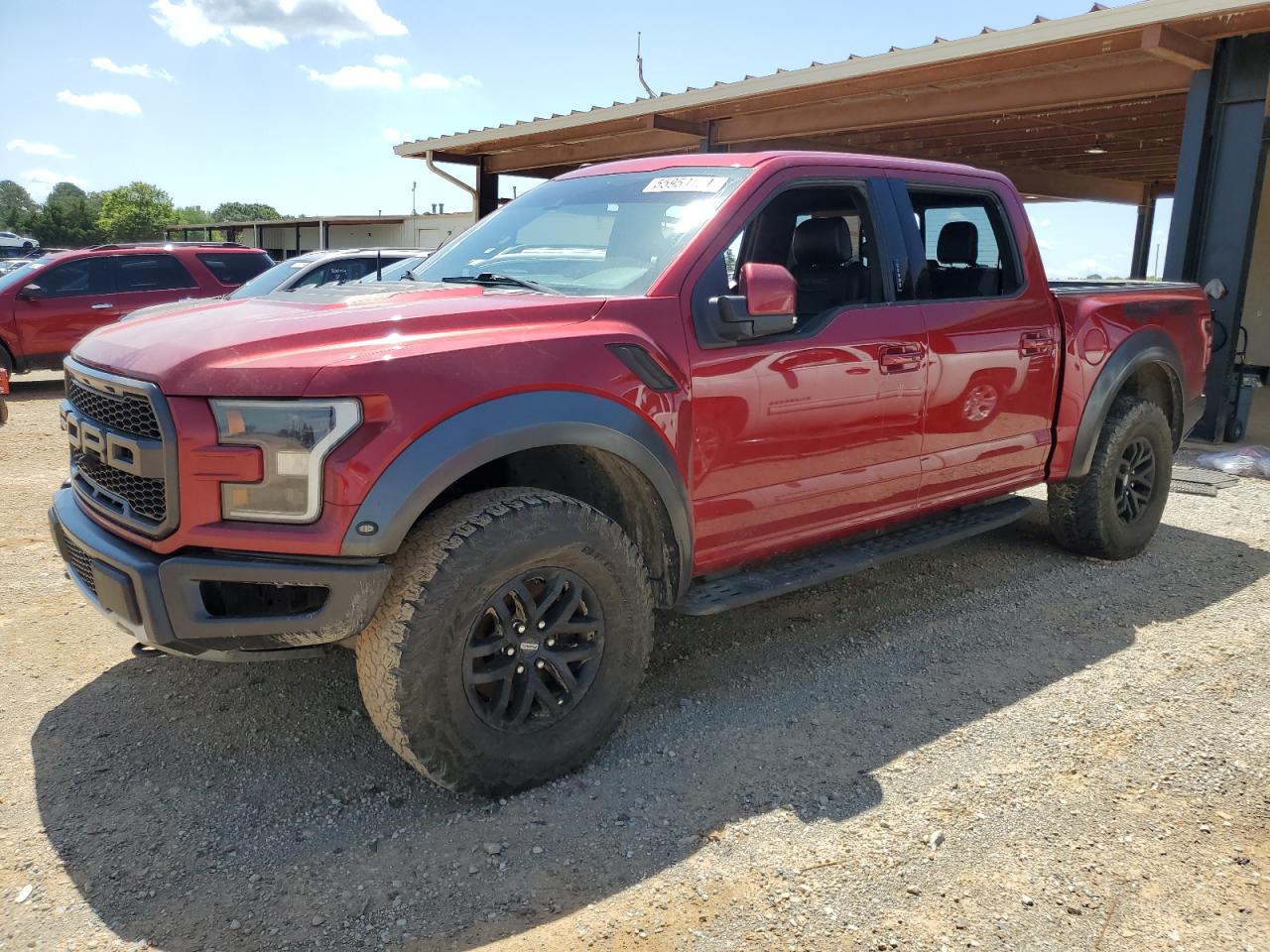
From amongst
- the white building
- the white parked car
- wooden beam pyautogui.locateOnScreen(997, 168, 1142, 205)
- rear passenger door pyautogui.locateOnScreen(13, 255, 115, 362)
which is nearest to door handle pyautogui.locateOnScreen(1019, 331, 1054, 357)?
rear passenger door pyautogui.locateOnScreen(13, 255, 115, 362)

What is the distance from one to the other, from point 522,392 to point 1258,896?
2398mm

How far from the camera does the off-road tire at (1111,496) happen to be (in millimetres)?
5230

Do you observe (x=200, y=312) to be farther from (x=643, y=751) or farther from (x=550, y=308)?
(x=643, y=751)

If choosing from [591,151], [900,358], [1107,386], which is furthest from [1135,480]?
[591,151]

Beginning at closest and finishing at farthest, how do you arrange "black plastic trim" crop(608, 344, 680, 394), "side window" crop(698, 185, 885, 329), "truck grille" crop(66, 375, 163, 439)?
"truck grille" crop(66, 375, 163, 439)
"black plastic trim" crop(608, 344, 680, 394)
"side window" crop(698, 185, 885, 329)

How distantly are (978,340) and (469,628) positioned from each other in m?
2.71

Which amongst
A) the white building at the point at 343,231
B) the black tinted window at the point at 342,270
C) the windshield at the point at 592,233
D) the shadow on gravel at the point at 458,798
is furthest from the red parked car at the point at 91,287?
the white building at the point at 343,231

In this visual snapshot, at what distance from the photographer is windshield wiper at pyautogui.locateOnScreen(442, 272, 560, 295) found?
3471 mm

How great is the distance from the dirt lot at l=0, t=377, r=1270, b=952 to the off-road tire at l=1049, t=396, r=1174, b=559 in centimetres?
90

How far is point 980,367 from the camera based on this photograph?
4348 millimetres

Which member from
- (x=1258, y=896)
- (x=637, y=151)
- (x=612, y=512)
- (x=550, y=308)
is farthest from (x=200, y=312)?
(x=637, y=151)

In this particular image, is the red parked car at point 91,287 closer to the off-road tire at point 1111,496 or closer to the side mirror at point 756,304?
the off-road tire at point 1111,496

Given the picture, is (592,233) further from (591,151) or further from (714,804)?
(591,151)

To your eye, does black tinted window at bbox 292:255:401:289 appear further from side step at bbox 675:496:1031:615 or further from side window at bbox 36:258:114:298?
side step at bbox 675:496:1031:615
